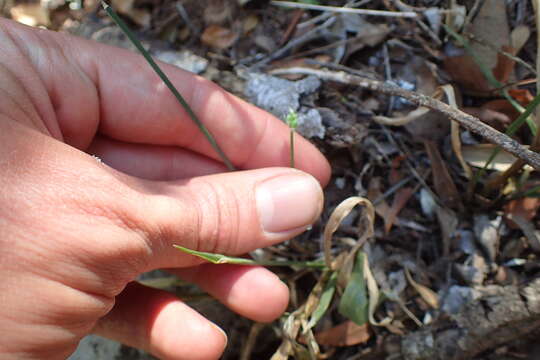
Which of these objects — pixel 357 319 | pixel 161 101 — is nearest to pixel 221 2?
pixel 161 101

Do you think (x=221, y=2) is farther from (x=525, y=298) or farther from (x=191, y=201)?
(x=525, y=298)

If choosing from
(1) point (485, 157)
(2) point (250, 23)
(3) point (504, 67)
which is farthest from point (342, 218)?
(2) point (250, 23)

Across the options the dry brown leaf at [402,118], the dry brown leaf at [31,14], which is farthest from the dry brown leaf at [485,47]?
the dry brown leaf at [31,14]

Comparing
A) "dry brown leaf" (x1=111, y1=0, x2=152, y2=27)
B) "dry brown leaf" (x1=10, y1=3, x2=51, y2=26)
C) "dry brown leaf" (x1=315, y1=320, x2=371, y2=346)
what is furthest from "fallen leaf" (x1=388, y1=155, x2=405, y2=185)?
"dry brown leaf" (x1=10, y1=3, x2=51, y2=26)

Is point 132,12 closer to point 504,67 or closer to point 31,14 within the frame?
point 31,14

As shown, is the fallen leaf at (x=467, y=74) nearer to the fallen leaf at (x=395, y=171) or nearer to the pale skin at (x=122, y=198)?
the fallen leaf at (x=395, y=171)
